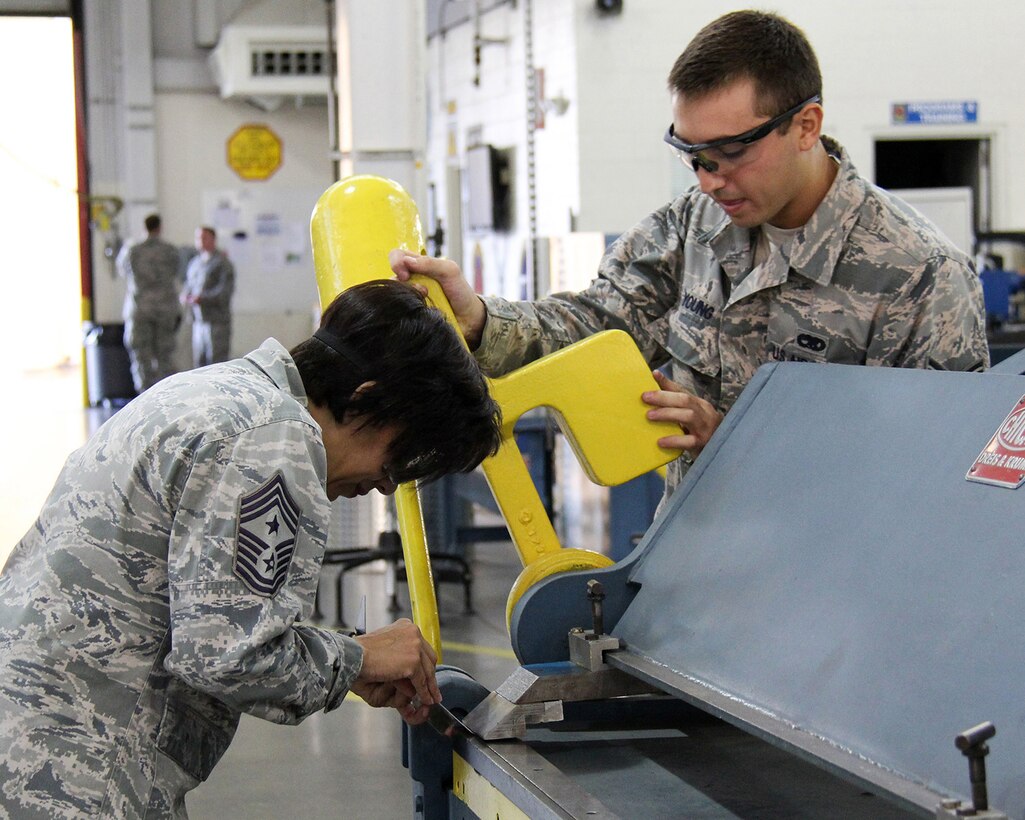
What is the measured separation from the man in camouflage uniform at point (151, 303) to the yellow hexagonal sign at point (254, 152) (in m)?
2.13

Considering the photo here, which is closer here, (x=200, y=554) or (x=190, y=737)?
(x=200, y=554)

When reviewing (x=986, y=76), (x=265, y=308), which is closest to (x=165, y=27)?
(x=265, y=308)

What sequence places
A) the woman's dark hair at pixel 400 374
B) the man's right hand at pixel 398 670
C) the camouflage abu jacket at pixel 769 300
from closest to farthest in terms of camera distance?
the woman's dark hair at pixel 400 374 < the man's right hand at pixel 398 670 < the camouflage abu jacket at pixel 769 300

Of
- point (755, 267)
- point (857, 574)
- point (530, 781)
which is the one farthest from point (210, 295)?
point (857, 574)

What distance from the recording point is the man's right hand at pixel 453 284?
1878mm

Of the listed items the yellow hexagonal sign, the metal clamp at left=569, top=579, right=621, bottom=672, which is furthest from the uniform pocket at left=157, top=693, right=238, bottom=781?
the yellow hexagonal sign

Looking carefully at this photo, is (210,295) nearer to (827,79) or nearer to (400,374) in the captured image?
(827,79)

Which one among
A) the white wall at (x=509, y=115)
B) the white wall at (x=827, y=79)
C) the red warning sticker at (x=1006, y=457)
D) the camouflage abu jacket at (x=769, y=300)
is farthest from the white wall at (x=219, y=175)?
the red warning sticker at (x=1006, y=457)

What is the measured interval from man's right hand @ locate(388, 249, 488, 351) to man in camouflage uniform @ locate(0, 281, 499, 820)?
1.47ft

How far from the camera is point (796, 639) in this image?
4.42 ft

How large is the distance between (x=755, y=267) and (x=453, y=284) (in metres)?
0.44

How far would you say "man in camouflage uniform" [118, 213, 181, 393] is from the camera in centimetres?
1105

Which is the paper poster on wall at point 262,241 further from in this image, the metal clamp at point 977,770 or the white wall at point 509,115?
the metal clamp at point 977,770

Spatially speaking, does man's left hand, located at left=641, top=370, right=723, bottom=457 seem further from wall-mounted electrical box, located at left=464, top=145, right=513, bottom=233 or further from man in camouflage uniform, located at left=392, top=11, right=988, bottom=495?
wall-mounted electrical box, located at left=464, top=145, right=513, bottom=233
